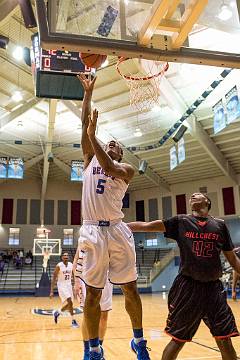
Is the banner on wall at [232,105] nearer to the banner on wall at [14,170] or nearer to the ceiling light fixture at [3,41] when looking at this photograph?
the ceiling light fixture at [3,41]

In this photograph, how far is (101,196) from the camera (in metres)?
3.60

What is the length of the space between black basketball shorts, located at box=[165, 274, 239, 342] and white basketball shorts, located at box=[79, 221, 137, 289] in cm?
49

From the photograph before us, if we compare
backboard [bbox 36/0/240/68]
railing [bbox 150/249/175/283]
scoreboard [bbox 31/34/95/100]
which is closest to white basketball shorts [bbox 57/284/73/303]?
scoreboard [bbox 31/34/95/100]

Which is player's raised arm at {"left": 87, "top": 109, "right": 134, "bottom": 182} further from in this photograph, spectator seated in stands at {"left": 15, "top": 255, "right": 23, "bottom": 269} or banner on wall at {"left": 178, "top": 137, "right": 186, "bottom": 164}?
spectator seated in stands at {"left": 15, "top": 255, "right": 23, "bottom": 269}

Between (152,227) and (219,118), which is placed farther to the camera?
(219,118)

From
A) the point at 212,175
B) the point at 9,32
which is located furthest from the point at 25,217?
the point at 9,32

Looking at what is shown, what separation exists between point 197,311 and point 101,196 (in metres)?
1.35

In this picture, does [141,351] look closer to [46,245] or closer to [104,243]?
[104,243]

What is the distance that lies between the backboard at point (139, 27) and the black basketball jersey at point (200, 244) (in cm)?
165

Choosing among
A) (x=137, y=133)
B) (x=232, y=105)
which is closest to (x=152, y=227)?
(x=232, y=105)

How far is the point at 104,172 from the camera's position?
3678mm

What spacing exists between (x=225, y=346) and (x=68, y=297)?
665 centimetres

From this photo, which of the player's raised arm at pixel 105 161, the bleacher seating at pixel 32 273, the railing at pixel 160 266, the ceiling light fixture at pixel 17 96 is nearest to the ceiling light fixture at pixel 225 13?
the player's raised arm at pixel 105 161

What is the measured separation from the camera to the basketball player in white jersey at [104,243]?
3.31 metres
